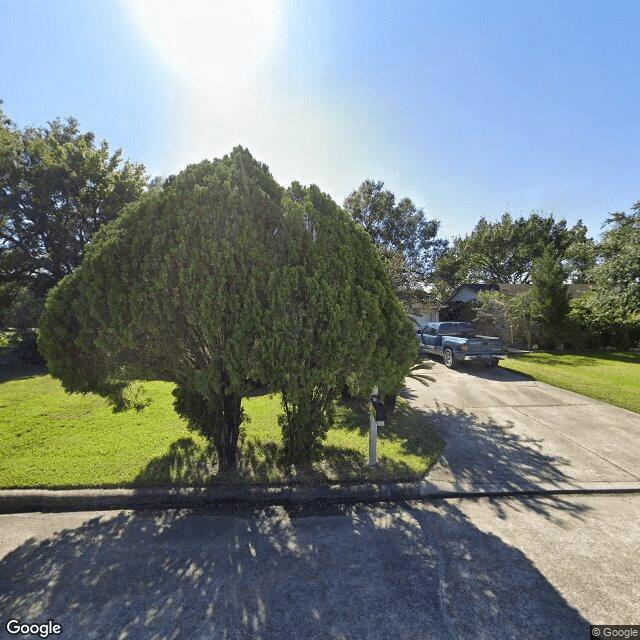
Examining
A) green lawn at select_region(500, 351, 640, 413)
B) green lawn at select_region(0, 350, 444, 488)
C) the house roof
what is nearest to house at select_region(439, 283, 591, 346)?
the house roof

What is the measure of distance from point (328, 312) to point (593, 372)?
42.8 ft

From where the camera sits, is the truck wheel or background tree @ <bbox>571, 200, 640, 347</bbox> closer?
background tree @ <bbox>571, 200, 640, 347</bbox>

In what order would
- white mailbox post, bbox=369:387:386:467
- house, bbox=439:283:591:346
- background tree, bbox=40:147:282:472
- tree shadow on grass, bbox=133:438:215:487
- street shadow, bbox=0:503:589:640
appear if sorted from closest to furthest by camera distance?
street shadow, bbox=0:503:589:640 < background tree, bbox=40:147:282:472 < tree shadow on grass, bbox=133:438:215:487 < white mailbox post, bbox=369:387:386:467 < house, bbox=439:283:591:346

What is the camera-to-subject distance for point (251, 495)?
12.7 ft

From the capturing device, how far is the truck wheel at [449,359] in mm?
13125

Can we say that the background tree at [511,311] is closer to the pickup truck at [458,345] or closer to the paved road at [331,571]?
the pickup truck at [458,345]

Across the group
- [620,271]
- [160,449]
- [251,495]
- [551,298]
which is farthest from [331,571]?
[551,298]

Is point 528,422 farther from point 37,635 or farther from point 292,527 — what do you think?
point 37,635

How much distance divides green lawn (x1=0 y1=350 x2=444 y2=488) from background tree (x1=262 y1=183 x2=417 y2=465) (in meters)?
1.04

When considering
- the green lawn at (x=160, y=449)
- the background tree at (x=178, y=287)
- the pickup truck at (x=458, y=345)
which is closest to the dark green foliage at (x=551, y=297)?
the pickup truck at (x=458, y=345)

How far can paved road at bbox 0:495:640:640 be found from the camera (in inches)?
89.4

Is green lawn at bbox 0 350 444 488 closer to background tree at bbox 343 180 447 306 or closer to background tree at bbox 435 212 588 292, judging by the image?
background tree at bbox 343 180 447 306

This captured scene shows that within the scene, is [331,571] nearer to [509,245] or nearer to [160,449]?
[160,449]

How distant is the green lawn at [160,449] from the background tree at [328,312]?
1.04m
